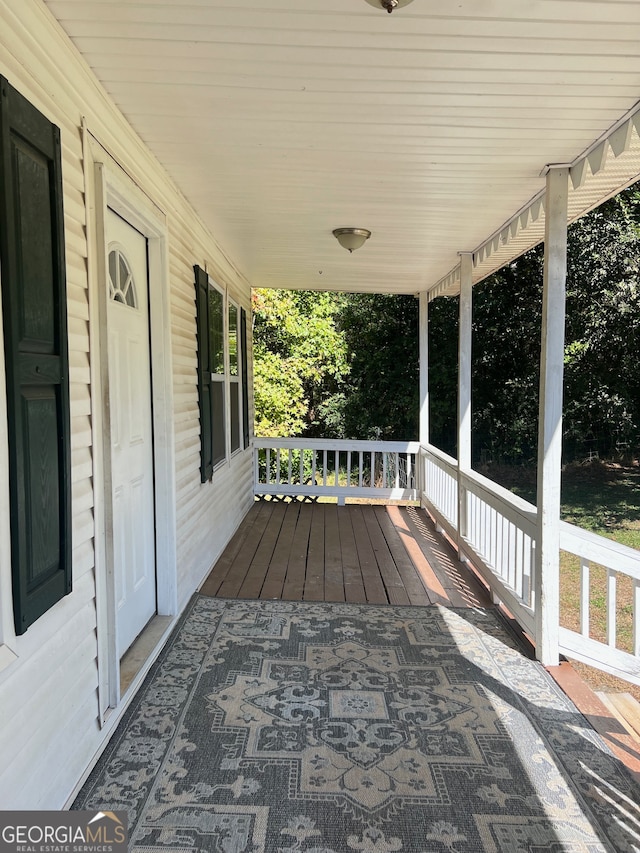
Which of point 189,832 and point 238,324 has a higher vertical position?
point 238,324

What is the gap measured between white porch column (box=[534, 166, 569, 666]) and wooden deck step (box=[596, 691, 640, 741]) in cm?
29

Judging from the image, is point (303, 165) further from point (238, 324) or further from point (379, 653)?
point (238, 324)

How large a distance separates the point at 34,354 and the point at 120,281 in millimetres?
1284

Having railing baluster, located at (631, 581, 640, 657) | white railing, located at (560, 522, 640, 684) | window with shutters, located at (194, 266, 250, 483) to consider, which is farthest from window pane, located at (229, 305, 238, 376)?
railing baluster, located at (631, 581, 640, 657)

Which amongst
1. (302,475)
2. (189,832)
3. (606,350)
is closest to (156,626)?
(189,832)

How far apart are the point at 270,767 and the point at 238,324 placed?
15.2 feet

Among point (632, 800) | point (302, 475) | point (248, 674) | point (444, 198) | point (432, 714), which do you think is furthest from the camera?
Answer: point (302, 475)

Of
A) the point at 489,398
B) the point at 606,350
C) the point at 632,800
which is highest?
the point at 606,350

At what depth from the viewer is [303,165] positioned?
3.04 metres

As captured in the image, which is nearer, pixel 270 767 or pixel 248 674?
pixel 270 767

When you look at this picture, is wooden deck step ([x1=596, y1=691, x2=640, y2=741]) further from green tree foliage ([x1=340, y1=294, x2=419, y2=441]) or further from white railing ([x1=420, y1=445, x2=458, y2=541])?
green tree foliage ([x1=340, y1=294, x2=419, y2=441])

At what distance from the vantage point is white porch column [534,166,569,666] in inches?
119

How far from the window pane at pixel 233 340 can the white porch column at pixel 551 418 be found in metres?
3.27

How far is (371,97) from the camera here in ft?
7.48
